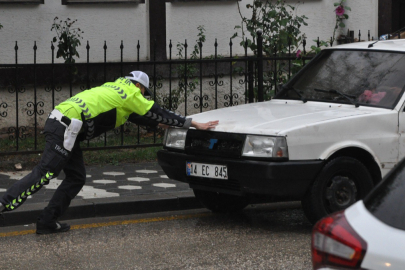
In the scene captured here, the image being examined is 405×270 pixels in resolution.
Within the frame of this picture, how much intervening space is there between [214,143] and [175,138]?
1.89 ft

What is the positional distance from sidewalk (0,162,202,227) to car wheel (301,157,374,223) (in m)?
1.96

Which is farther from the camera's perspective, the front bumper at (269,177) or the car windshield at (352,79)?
the car windshield at (352,79)

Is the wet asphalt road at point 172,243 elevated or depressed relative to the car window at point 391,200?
depressed

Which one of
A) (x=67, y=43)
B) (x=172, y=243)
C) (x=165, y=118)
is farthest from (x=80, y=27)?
(x=172, y=243)

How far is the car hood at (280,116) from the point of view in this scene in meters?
6.16

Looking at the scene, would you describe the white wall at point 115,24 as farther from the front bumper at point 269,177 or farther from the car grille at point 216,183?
the front bumper at point 269,177

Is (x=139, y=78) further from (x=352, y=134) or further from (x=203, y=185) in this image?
(x=352, y=134)

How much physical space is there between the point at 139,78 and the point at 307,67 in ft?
6.18

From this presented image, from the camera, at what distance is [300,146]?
19.9 ft

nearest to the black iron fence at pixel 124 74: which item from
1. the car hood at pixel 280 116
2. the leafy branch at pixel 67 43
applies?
the leafy branch at pixel 67 43

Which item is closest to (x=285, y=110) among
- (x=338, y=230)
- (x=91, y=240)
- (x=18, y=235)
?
(x=91, y=240)

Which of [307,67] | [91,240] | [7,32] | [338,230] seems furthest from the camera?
[7,32]

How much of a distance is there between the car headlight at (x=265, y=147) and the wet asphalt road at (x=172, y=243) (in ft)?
2.48

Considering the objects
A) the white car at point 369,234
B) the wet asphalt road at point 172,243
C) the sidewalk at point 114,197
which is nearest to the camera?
the white car at point 369,234
